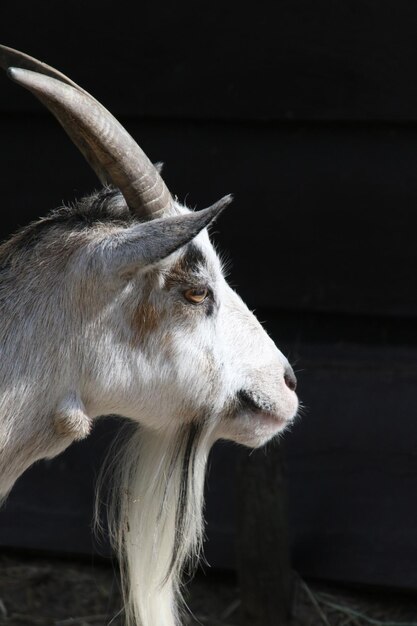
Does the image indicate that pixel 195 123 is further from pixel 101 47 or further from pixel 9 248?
pixel 9 248

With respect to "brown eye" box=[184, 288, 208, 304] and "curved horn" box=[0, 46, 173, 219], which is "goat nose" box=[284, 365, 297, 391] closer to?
"brown eye" box=[184, 288, 208, 304]

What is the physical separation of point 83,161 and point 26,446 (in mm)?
1929

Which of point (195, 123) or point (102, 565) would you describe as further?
point (102, 565)

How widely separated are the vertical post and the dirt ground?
0.49 feet

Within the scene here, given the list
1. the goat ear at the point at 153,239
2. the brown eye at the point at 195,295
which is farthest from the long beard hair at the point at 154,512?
the goat ear at the point at 153,239

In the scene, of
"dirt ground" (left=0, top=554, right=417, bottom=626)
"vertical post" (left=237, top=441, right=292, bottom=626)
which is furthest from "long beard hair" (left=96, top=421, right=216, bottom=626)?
"dirt ground" (left=0, top=554, right=417, bottom=626)

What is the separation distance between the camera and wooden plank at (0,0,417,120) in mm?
3729

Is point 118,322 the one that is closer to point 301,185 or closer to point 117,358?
point 117,358

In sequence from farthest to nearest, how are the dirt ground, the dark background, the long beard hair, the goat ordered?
the dirt ground < the dark background < the long beard hair < the goat

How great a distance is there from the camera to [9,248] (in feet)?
8.30

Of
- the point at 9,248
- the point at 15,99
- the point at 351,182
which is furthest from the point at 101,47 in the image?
the point at 9,248

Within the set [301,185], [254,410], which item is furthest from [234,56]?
[254,410]

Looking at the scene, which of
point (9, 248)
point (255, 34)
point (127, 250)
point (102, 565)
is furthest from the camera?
point (102, 565)

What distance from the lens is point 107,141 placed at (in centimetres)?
236
